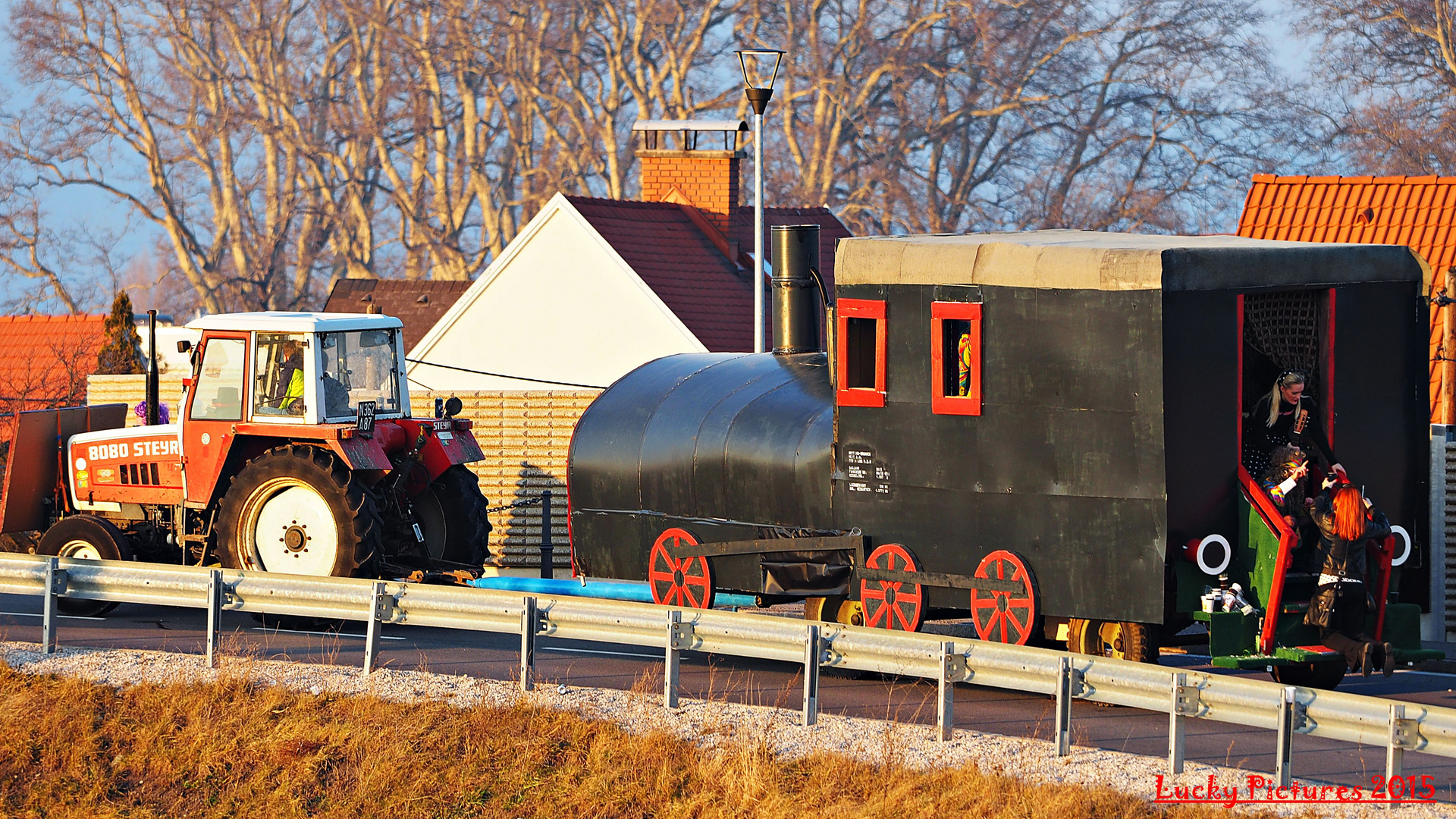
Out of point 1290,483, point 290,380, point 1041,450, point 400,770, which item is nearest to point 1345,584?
point 1290,483

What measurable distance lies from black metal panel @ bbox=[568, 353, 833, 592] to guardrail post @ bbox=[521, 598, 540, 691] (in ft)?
9.21

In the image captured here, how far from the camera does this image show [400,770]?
1149 cm

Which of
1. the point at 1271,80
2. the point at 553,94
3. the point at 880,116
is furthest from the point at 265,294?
the point at 1271,80

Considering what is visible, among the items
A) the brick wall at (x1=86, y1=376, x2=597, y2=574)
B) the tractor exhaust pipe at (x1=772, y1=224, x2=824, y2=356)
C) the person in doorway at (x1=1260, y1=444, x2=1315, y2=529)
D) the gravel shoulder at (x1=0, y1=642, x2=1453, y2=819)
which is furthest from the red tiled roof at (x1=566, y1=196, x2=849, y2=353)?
the gravel shoulder at (x1=0, y1=642, x2=1453, y2=819)

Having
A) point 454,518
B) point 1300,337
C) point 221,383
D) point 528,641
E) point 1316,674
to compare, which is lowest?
point 1316,674

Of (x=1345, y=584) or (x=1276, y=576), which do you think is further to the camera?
(x=1345, y=584)

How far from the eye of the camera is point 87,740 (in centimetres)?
1215

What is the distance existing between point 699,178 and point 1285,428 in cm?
2331

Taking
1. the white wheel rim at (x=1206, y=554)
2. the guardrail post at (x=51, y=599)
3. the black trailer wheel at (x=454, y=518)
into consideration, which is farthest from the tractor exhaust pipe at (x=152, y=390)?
the white wheel rim at (x=1206, y=554)

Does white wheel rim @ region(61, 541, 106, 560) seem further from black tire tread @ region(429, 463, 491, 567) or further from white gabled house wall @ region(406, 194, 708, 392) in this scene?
white gabled house wall @ region(406, 194, 708, 392)

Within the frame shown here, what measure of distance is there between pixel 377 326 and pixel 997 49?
45.9 m

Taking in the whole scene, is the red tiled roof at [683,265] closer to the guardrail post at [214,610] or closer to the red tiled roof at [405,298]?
the red tiled roof at [405,298]

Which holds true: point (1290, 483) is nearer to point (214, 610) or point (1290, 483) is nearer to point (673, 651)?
point (673, 651)

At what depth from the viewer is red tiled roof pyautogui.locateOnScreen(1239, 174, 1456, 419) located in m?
26.8
